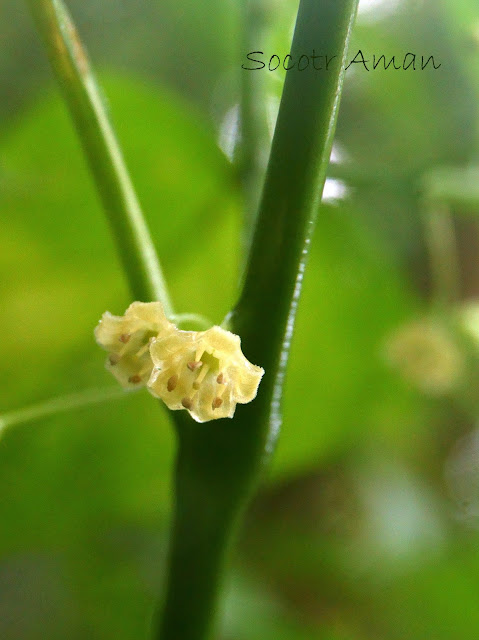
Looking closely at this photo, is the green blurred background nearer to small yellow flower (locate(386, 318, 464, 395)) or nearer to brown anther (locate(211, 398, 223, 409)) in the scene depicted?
small yellow flower (locate(386, 318, 464, 395))

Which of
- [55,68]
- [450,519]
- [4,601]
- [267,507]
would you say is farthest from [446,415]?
[55,68]

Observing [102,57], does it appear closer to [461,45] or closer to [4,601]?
[461,45]

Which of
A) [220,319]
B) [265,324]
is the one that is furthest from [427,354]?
[265,324]

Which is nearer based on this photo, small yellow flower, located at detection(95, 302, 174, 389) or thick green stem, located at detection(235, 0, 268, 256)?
small yellow flower, located at detection(95, 302, 174, 389)

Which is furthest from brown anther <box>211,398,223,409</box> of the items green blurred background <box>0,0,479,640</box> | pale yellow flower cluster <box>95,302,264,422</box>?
green blurred background <box>0,0,479,640</box>

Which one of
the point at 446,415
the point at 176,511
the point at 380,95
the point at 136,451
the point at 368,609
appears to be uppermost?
the point at 380,95

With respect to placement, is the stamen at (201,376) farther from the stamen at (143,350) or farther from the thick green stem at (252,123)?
the thick green stem at (252,123)
